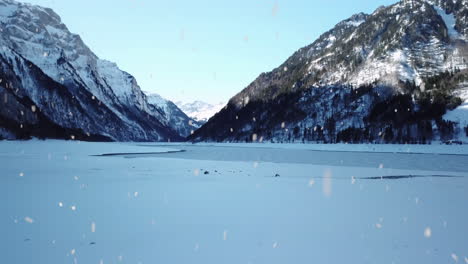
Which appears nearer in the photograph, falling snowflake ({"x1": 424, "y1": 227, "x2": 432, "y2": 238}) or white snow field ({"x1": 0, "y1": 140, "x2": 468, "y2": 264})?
white snow field ({"x1": 0, "y1": 140, "x2": 468, "y2": 264})

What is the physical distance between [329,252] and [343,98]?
18586 centimetres

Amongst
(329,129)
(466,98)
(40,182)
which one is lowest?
(40,182)

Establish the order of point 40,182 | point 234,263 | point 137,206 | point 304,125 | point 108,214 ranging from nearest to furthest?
1. point 234,263
2. point 108,214
3. point 137,206
4. point 40,182
5. point 304,125

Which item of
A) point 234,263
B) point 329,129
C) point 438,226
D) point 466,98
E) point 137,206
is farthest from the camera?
point 329,129

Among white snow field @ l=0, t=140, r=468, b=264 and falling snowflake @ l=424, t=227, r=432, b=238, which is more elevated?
falling snowflake @ l=424, t=227, r=432, b=238

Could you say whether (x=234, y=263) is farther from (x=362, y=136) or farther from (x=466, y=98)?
(x=466, y=98)

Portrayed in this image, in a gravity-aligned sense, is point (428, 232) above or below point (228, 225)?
above

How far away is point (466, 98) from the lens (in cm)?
13975

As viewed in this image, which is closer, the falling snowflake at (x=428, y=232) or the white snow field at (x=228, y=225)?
the white snow field at (x=228, y=225)

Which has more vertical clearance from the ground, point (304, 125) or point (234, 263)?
point (304, 125)

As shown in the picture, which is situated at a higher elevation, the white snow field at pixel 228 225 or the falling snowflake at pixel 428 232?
the falling snowflake at pixel 428 232

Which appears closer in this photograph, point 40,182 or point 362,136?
point 40,182

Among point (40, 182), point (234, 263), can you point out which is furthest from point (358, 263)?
point (40, 182)

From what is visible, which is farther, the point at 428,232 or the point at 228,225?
the point at 228,225
